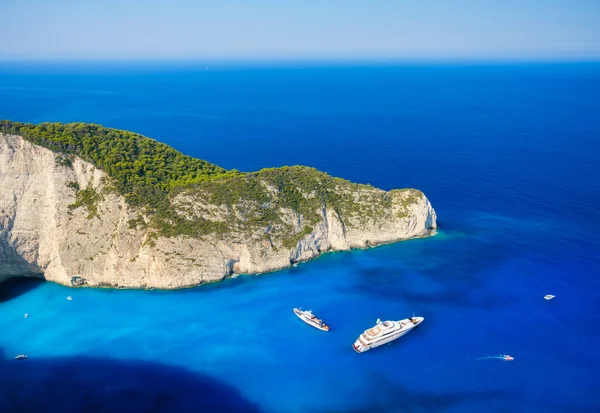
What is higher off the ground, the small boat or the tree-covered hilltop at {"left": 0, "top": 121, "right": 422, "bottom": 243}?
the tree-covered hilltop at {"left": 0, "top": 121, "right": 422, "bottom": 243}

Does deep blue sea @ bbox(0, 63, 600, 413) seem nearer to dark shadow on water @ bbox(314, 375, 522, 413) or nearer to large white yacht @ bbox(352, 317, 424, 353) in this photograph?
→ dark shadow on water @ bbox(314, 375, 522, 413)

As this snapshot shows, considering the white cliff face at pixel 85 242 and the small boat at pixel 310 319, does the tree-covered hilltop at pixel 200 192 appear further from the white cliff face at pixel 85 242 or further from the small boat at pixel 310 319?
the small boat at pixel 310 319

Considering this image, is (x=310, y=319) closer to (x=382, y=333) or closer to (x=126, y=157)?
(x=382, y=333)

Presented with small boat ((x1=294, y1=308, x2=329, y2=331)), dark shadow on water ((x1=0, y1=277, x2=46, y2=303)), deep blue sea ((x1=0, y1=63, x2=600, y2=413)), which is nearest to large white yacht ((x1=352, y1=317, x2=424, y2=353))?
deep blue sea ((x1=0, y1=63, x2=600, y2=413))

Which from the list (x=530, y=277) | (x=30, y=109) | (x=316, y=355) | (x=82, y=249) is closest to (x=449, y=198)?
(x=530, y=277)

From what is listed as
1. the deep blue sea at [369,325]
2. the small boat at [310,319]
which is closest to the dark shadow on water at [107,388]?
the deep blue sea at [369,325]

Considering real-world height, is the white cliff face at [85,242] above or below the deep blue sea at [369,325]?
above
